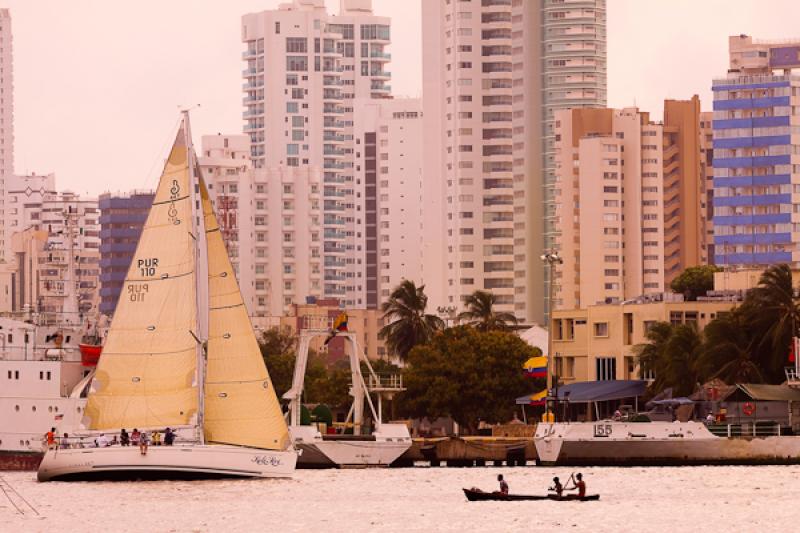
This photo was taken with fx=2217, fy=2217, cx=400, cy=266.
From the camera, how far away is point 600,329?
512 ft

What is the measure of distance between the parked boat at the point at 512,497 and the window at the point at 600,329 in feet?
243

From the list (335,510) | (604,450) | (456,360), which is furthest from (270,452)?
(456,360)

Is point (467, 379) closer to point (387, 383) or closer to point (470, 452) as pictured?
point (387, 383)

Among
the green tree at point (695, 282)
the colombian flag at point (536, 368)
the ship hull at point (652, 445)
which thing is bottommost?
the ship hull at point (652, 445)

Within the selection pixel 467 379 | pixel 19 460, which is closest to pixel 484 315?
pixel 467 379

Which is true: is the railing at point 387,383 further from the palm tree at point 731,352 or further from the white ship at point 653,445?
the palm tree at point 731,352

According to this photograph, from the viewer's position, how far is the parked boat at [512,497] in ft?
255

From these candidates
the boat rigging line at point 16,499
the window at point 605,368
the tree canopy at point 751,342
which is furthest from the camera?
the window at point 605,368

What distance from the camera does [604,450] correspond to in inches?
4161

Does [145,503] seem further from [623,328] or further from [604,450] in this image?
[623,328]

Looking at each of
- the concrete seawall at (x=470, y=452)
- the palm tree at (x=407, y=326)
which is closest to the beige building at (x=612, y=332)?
the palm tree at (x=407, y=326)

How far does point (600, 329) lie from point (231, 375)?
234 feet

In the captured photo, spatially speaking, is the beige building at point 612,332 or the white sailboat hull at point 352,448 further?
the beige building at point 612,332

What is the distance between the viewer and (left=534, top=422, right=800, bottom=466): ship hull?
105688 millimetres
